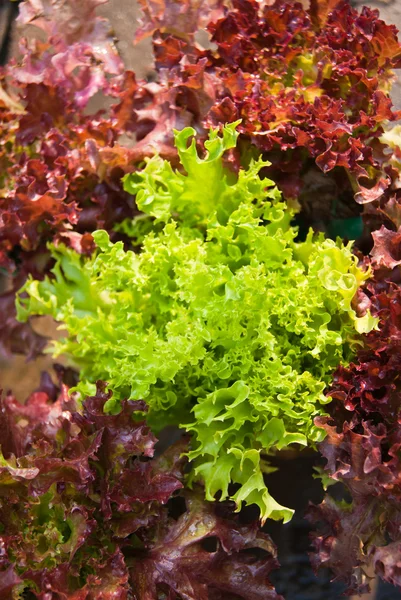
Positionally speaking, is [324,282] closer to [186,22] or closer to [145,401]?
[145,401]

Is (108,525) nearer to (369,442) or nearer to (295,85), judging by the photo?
(369,442)

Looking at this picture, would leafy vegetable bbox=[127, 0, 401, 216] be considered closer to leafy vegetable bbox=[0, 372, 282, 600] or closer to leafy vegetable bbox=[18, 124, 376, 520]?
leafy vegetable bbox=[18, 124, 376, 520]

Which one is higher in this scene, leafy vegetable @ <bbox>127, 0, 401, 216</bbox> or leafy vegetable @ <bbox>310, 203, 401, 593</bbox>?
leafy vegetable @ <bbox>127, 0, 401, 216</bbox>

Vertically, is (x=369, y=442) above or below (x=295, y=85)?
below

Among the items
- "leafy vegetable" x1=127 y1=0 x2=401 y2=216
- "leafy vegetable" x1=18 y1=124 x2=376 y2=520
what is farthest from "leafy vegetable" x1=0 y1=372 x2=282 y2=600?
"leafy vegetable" x1=127 y1=0 x2=401 y2=216

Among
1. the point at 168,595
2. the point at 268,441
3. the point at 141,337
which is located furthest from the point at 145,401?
the point at 168,595

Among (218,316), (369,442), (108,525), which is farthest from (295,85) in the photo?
(108,525)
